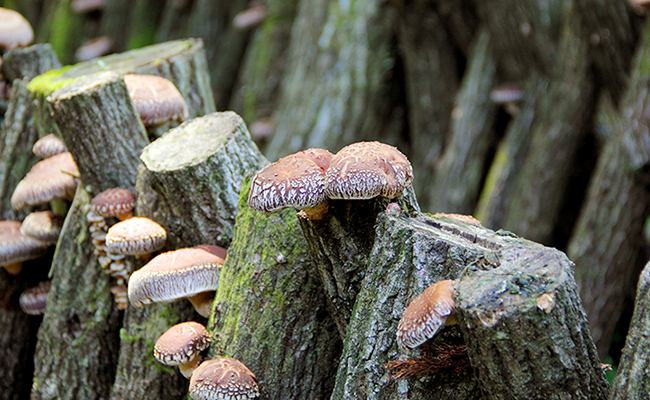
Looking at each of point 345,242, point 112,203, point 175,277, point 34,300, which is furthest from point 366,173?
point 34,300

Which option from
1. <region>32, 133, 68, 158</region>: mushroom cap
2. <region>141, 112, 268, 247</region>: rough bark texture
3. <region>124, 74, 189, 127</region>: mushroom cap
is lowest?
<region>32, 133, 68, 158</region>: mushroom cap

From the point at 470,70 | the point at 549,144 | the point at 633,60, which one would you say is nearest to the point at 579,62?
the point at 633,60

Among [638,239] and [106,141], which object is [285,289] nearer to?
[106,141]

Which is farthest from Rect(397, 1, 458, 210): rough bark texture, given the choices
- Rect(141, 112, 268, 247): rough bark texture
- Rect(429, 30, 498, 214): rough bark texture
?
Rect(141, 112, 268, 247): rough bark texture

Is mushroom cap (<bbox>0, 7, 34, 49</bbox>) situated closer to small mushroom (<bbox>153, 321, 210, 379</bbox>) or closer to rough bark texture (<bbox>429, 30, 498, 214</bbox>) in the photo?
small mushroom (<bbox>153, 321, 210, 379</bbox>)

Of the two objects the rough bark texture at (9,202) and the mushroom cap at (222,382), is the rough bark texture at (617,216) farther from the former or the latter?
the rough bark texture at (9,202)

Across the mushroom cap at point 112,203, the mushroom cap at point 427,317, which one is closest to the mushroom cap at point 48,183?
the mushroom cap at point 112,203
